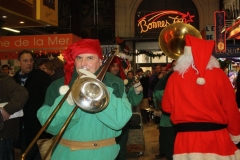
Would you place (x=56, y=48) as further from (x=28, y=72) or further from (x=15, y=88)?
(x=15, y=88)

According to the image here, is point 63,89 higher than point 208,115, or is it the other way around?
point 63,89

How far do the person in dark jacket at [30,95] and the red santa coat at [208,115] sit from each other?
2.33m

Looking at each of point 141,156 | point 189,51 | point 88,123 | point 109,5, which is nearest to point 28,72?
point 189,51

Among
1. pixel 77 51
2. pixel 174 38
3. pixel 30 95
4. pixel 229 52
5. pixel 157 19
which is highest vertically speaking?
pixel 157 19

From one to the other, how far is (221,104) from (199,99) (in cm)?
24

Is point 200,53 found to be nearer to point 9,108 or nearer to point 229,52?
point 9,108

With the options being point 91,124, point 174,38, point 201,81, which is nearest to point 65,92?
point 91,124

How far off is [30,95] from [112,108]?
2931 mm

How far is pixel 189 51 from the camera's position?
417cm

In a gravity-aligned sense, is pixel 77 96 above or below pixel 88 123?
above

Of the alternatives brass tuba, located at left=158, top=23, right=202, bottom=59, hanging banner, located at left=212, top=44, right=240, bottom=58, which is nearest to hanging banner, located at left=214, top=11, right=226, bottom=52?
hanging banner, located at left=212, top=44, right=240, bottom=58

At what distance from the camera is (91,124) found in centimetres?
302

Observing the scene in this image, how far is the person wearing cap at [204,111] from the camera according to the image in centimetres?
389

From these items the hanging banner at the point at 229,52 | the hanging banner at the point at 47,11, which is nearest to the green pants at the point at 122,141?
the hanging banner at the point at 47,11
